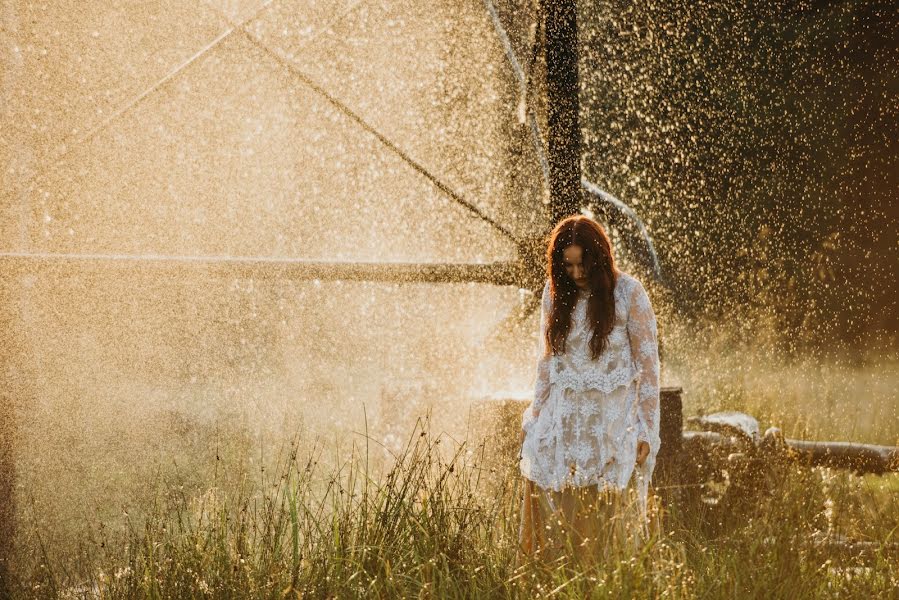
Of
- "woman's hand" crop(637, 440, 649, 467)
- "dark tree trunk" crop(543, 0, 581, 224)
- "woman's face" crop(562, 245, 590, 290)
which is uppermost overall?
"dark tree trunk" crop(543, 0, 581, 224)

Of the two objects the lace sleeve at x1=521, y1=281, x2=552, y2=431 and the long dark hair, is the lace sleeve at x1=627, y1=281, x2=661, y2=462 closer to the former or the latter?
the long dark hair

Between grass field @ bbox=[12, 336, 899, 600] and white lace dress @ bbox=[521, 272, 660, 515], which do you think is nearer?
grass field @ bbox=[12, 336, 899, 600]

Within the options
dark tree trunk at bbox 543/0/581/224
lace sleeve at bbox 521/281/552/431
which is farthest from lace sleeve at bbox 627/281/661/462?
dark tree trunk at bbox 543/0/581/224

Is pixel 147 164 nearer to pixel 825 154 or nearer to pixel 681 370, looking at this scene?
pixel 681 370

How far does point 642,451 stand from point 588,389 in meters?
0.28

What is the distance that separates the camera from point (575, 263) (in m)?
A: 3.47

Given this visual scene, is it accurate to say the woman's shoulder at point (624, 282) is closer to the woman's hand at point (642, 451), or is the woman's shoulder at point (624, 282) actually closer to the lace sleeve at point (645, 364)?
the lace sleeve at point (645, 364)

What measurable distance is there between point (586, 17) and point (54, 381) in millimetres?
7869

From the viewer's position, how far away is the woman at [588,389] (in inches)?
135

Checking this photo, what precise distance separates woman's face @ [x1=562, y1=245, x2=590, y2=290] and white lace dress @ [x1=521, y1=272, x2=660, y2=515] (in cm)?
7

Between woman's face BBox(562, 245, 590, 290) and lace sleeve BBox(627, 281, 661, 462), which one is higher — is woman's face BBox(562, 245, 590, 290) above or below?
above

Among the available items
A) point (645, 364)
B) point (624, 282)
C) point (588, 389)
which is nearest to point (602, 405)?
point (588, 389)

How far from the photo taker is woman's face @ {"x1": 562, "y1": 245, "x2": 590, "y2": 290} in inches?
136

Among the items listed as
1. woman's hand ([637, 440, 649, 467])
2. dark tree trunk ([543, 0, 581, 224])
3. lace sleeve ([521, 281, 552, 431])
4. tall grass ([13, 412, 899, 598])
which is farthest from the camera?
dark tree trunk ([543, 0, 581, 224])
